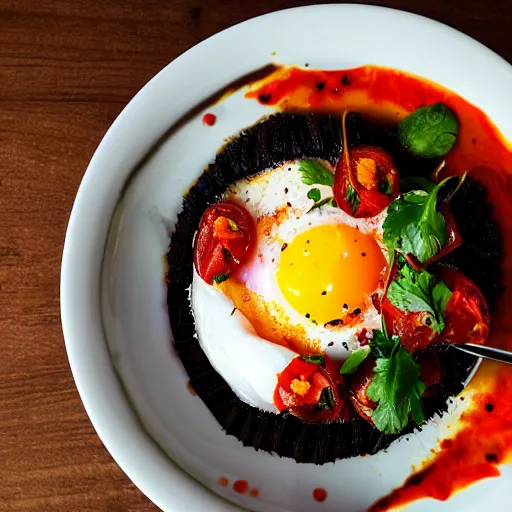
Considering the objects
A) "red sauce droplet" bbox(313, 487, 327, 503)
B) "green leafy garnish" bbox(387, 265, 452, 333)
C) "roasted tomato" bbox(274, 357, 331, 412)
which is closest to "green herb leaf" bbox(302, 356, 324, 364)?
"roasted tomato" bbox(274, 357, 331, 412)

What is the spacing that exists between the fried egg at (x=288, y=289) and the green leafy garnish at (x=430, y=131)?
0.22 metres

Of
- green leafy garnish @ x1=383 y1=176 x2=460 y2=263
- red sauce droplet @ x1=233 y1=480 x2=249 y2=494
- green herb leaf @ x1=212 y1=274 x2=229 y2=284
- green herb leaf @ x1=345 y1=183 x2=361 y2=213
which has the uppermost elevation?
green herb leaf @ x1=345 y1=183 x2=361 y2=213

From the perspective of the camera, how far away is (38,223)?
1644 millimetres

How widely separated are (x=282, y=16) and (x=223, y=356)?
0.87m

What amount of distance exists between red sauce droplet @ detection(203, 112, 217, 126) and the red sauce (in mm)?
118

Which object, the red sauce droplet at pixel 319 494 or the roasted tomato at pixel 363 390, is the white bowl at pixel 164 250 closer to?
the red sauce droplet at pixel 319 494

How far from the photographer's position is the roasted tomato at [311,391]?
1528mm

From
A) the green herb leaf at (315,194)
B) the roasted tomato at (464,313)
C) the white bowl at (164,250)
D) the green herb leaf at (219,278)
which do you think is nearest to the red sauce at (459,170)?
the white bowl at (164,250)

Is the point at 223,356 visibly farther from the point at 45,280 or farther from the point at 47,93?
the point at 47,93

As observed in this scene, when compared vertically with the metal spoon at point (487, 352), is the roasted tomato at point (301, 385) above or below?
below

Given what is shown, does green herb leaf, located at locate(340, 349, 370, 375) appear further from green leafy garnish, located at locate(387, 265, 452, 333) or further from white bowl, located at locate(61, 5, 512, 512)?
white bowl, located at locate(61, 5, 512, 512)

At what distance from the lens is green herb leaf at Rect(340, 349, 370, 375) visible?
155cm

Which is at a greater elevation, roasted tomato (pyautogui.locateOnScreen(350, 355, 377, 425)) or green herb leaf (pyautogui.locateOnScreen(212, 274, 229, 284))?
green herb leaf (pyautogui.locateOnScreen(212, 274, 229, 284))

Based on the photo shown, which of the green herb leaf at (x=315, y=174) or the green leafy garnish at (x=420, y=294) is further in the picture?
the green herb leaf at (x=315, y=174)
